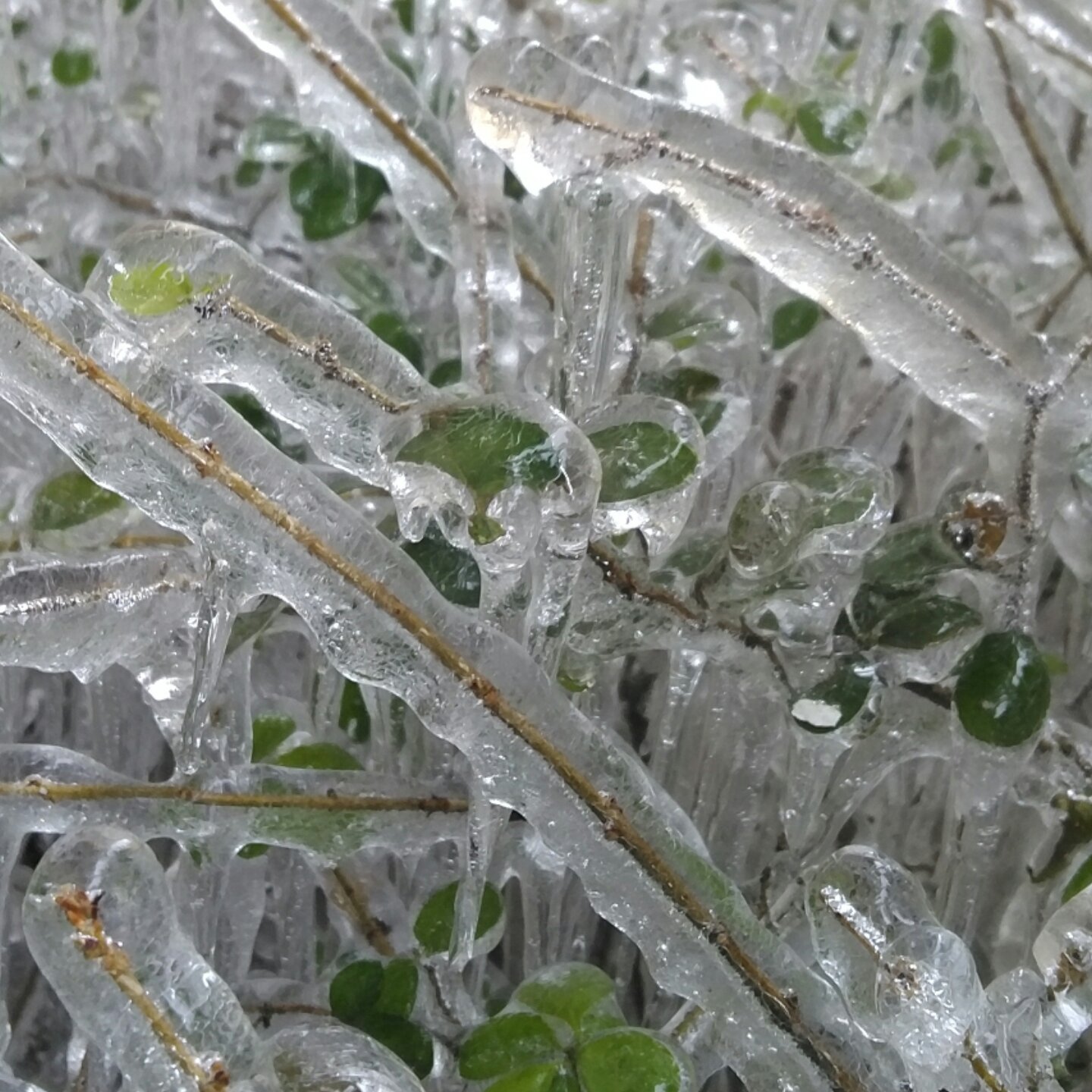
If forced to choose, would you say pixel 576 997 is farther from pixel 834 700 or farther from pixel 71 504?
pixel 71 504

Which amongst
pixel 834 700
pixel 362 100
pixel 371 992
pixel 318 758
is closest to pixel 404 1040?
pixel 371 992

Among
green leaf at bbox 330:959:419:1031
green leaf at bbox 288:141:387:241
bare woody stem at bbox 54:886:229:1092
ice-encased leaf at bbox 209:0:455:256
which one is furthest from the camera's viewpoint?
green leaf at bbox 288:141:387:241

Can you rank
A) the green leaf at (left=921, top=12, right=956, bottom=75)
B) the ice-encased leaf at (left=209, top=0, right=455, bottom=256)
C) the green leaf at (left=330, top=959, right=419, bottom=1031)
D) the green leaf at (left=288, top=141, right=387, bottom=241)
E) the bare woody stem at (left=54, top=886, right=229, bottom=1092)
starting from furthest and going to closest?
the green leaf at (left=921, top=12, right=956, bottom=75), the green leaf at (left=288, top=141, right=387, bottom=241), the ice-encased leaf at (left=209, top=0, right=455, bottom=256), the green leaf at (left=330, top=959, right=419, bottom=1031), the bare woody stem at (left=54, top=886, right=229, bottom=1092)

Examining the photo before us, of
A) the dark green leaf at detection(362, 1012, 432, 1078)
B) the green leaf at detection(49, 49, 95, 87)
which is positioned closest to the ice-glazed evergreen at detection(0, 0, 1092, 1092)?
the dark green leaf at detection(362, 1012, 432, 1078)

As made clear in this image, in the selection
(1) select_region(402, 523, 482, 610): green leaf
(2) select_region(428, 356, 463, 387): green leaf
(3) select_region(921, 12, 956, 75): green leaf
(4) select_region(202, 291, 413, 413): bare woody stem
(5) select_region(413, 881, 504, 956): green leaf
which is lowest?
(5) select_region(413, 881, 504, 956): green leaf

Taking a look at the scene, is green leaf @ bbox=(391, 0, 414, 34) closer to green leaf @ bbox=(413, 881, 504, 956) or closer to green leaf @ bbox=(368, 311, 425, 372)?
green leaf @ bbox=(368, 311, 425, 372)

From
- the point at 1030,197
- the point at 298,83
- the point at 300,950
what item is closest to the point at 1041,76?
the point at 1030,197

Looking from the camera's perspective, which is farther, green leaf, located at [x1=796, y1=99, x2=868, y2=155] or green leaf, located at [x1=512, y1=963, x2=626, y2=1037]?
green leaf, located at [x1=796, y1=99, x2=868, y2=155]

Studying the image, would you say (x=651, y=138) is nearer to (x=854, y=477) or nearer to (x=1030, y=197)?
(x=854, y=477)
